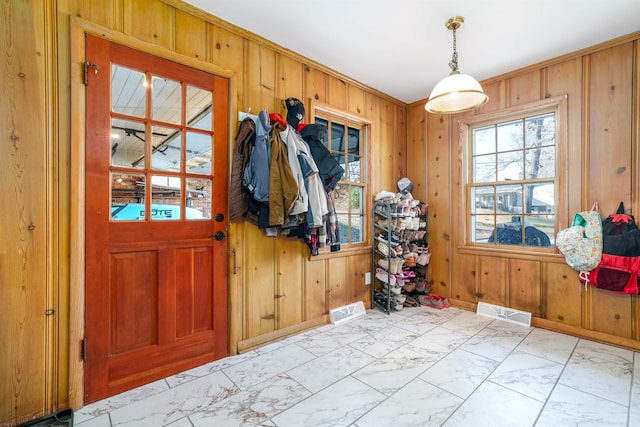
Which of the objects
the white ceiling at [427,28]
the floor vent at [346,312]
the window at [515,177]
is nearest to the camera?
the white ceiling at [427,28]

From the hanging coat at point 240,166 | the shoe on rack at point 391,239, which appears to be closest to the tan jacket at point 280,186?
the hanging coat at point 240,166

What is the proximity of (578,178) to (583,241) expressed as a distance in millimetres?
602

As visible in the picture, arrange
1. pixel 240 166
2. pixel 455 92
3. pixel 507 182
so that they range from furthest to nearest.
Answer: pixel 507 182
pixel 240 166
pixel 455 92

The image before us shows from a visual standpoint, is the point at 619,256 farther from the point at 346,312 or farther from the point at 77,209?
the point at 77,209

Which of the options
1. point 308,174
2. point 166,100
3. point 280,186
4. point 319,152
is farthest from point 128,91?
point 319,152

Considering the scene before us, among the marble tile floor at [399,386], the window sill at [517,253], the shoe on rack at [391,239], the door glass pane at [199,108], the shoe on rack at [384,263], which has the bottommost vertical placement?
the marble tile floor at [399,386]

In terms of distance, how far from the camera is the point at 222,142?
7.55 feet

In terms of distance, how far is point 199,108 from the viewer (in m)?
2.21

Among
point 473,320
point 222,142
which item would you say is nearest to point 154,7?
point 222,142

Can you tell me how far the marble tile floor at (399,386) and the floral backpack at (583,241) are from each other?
28.2 inches

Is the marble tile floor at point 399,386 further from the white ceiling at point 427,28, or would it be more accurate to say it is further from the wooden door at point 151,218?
the white ceiling at point 427,28

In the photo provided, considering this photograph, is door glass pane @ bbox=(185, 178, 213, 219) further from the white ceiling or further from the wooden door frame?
the white ceiling

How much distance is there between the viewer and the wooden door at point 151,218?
1.79 m

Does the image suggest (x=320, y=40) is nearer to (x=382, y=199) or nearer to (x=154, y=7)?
(x=154, y=7)
